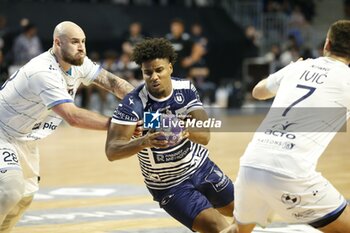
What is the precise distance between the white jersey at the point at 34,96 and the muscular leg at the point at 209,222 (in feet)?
4.94

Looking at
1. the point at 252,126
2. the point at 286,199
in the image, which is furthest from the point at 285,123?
the point at 252,126

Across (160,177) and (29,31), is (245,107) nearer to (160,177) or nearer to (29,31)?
(29,31)

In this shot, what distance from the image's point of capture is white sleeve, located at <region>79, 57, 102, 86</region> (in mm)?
8230

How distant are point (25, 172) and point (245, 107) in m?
17.9

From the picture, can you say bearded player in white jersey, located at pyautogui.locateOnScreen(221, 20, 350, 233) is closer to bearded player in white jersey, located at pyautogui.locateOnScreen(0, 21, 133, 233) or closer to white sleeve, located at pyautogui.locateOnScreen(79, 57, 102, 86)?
bearded player in white jersey, located at pyautogui.locateOnScreen(0, 21, 133, 233)

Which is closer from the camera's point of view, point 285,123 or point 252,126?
point 285,123

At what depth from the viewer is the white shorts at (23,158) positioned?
25.0 feet

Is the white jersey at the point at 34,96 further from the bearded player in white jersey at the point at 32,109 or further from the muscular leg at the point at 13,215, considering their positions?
the muscular leg at the point at 13,215

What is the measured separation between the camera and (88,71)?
27.2 feet

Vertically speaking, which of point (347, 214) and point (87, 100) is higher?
point (347, 214)

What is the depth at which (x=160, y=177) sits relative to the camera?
24.0 feet

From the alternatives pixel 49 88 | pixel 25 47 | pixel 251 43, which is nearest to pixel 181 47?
pixel 25 47

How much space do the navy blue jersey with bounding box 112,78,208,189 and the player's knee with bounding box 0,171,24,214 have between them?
110cm

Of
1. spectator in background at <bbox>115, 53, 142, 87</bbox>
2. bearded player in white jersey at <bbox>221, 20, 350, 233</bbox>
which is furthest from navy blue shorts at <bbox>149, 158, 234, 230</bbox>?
spectator in background at <bbox>115, 53, 142, 87</bbox>
